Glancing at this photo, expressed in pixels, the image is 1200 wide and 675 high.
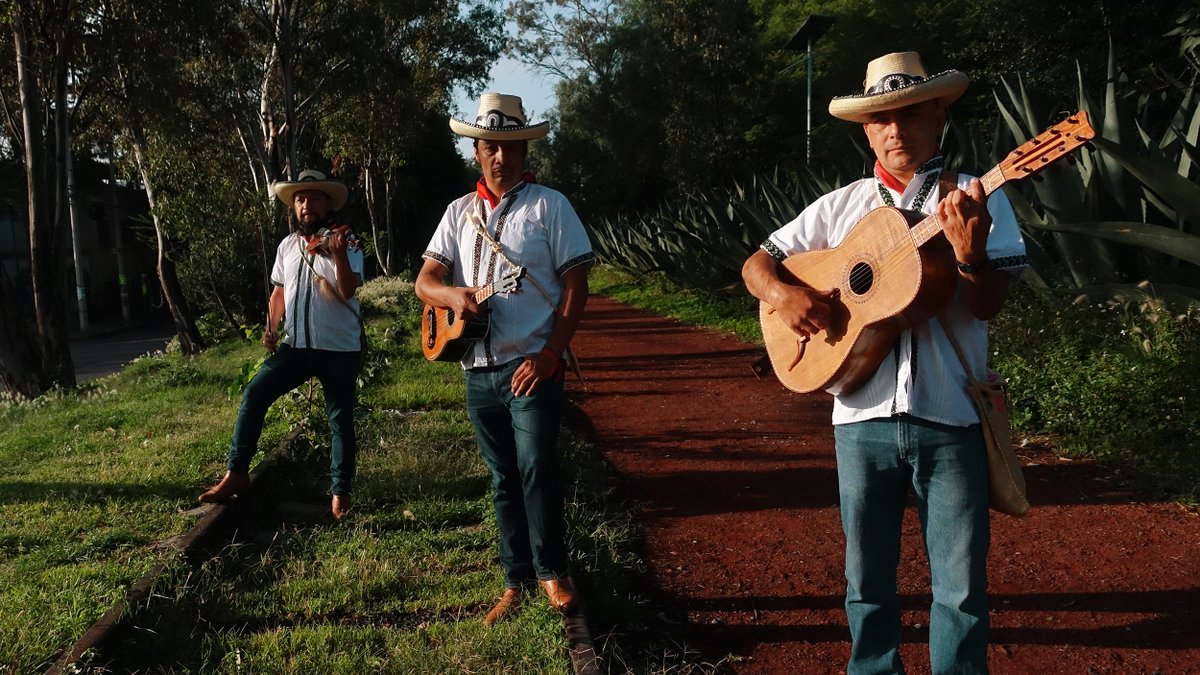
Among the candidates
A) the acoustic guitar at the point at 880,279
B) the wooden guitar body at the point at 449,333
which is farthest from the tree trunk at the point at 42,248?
the acoustic guitar at the point at 880,279

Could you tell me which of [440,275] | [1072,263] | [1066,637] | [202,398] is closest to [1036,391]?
[1072,263]

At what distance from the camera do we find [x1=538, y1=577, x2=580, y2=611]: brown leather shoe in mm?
3389

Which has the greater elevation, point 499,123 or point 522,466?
point 499,123

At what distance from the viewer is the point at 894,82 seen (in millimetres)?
Result: 2365

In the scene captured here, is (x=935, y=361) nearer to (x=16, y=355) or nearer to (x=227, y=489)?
(x=227, y=489)

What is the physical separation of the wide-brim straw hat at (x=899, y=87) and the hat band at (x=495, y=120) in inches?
51.4

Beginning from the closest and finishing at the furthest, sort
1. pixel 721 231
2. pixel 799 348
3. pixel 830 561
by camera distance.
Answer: pixel 799 348
pixel 830 561
pixel 721 231

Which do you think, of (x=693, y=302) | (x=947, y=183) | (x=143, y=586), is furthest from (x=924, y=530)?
(x=693, y=302)

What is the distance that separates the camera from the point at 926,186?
7.89 ft

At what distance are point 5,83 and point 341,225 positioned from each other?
40.6 feet

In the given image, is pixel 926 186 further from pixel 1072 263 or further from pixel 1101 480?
pixel 1072 263

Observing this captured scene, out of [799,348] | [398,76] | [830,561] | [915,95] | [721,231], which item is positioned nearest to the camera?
[915,95]

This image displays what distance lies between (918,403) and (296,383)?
3.52 meters

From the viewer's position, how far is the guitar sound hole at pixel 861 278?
241 cm
